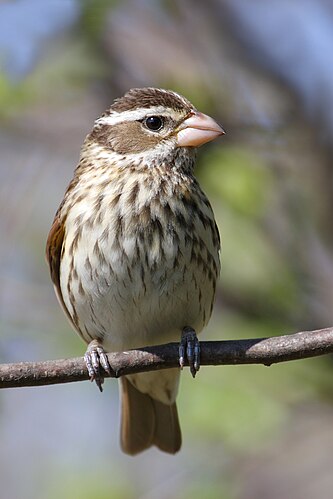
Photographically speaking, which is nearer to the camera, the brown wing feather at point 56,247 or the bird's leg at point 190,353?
the bird's leg at point 190,353

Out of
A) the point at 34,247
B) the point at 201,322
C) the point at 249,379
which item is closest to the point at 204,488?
the point at 249,379

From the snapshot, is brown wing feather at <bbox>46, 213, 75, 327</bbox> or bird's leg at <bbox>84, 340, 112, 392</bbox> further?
brown wing feather at <bbox>46, 213, 75, 327</bbox>

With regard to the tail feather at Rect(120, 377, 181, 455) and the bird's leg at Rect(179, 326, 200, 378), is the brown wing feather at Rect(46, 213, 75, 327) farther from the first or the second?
the bird's leg at Rect(179, 326, 200, 378)

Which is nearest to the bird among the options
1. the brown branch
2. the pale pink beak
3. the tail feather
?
the pale pink beak

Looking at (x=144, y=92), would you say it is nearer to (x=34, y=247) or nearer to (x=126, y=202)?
(x=126, y=202)

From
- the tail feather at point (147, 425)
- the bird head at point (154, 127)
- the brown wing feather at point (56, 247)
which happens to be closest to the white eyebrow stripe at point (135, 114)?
the bird head at point (154, 127)

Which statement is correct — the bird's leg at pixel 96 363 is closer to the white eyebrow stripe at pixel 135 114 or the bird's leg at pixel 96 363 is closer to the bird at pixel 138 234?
the bird at pixel 138 234

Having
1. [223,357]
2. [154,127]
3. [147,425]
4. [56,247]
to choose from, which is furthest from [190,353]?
[147,425]
